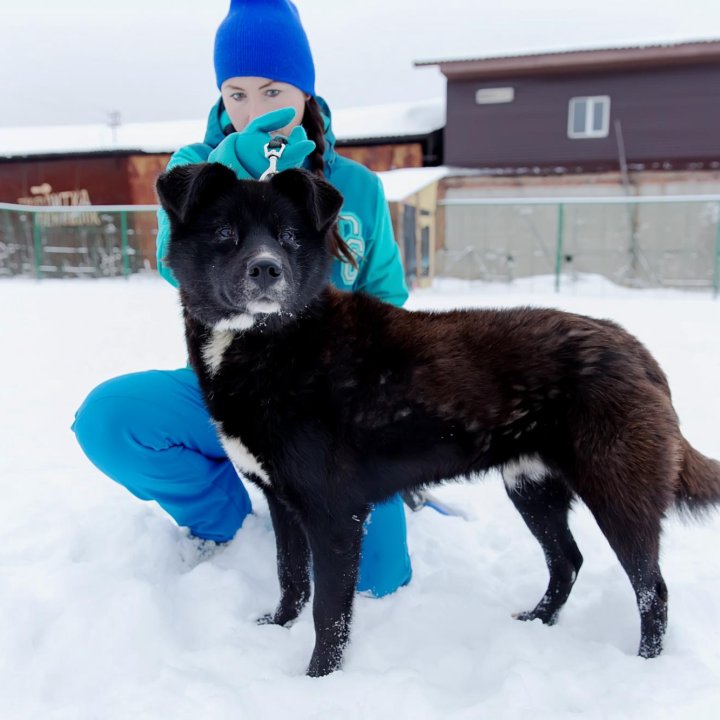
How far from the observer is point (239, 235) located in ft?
6.42

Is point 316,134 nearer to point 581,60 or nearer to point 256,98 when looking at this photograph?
point 256,98

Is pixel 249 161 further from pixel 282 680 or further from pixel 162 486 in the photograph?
pixel 282 680

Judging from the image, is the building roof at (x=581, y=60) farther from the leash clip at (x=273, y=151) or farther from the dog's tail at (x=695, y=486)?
the dog's tail at (x=695, y=486)

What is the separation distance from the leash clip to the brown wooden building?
15.2 m

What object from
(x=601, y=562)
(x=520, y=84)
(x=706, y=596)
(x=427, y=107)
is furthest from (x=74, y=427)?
(x=427, y=107)

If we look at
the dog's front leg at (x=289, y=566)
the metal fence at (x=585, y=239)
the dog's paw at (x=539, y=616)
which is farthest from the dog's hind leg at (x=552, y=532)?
the metal fence at (x=585, y=239)

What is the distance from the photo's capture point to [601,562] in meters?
2.58

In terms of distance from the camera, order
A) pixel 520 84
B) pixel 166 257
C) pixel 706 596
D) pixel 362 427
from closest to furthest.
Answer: pixel 362 427 < pixel 166 257 < pixel 706 596 < pixel 520 84

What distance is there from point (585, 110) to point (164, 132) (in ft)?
41.4

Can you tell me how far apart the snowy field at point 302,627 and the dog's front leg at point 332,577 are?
0.09 meters

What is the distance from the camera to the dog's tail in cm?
201

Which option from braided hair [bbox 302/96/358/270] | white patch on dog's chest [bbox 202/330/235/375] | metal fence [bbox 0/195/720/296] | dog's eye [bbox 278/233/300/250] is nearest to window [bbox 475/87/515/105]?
metal fence [bbox 0/195/720/296]

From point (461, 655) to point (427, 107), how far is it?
18.3 m

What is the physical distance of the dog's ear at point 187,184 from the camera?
1.88 m
